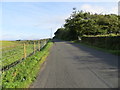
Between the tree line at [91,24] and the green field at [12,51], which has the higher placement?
the tree line at [91,24]

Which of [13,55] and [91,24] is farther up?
[91,24]

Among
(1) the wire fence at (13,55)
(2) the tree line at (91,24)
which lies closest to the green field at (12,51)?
(1) the wire fence at (13,55)

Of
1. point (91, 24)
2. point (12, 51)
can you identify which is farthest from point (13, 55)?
point (91, 24)

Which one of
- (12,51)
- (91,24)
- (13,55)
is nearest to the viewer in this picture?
(13,55)

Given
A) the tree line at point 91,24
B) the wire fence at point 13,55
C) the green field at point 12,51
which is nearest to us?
the green field at point 12,51

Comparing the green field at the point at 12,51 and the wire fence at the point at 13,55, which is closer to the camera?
the green field at the point at 12,51

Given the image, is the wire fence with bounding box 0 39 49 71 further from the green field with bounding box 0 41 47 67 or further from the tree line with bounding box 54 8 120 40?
the tree line with bounding box 54 8 120 40

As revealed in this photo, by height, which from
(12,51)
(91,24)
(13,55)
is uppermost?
(91,24)

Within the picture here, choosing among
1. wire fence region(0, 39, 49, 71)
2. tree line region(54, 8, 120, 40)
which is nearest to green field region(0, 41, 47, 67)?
wire fence region(0, 39, 49, 71)

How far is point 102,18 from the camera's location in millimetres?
67625

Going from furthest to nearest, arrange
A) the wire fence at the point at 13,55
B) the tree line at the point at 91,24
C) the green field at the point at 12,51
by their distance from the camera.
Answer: the tree line at the point at 91,24, the wire fence at the point at 13,55, the green field at the point at 12,51

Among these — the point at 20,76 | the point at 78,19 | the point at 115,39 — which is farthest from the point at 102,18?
the point at 20,76

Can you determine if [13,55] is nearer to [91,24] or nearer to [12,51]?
[12,51]

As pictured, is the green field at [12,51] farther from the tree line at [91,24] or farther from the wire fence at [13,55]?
the tree line at [91,24]
